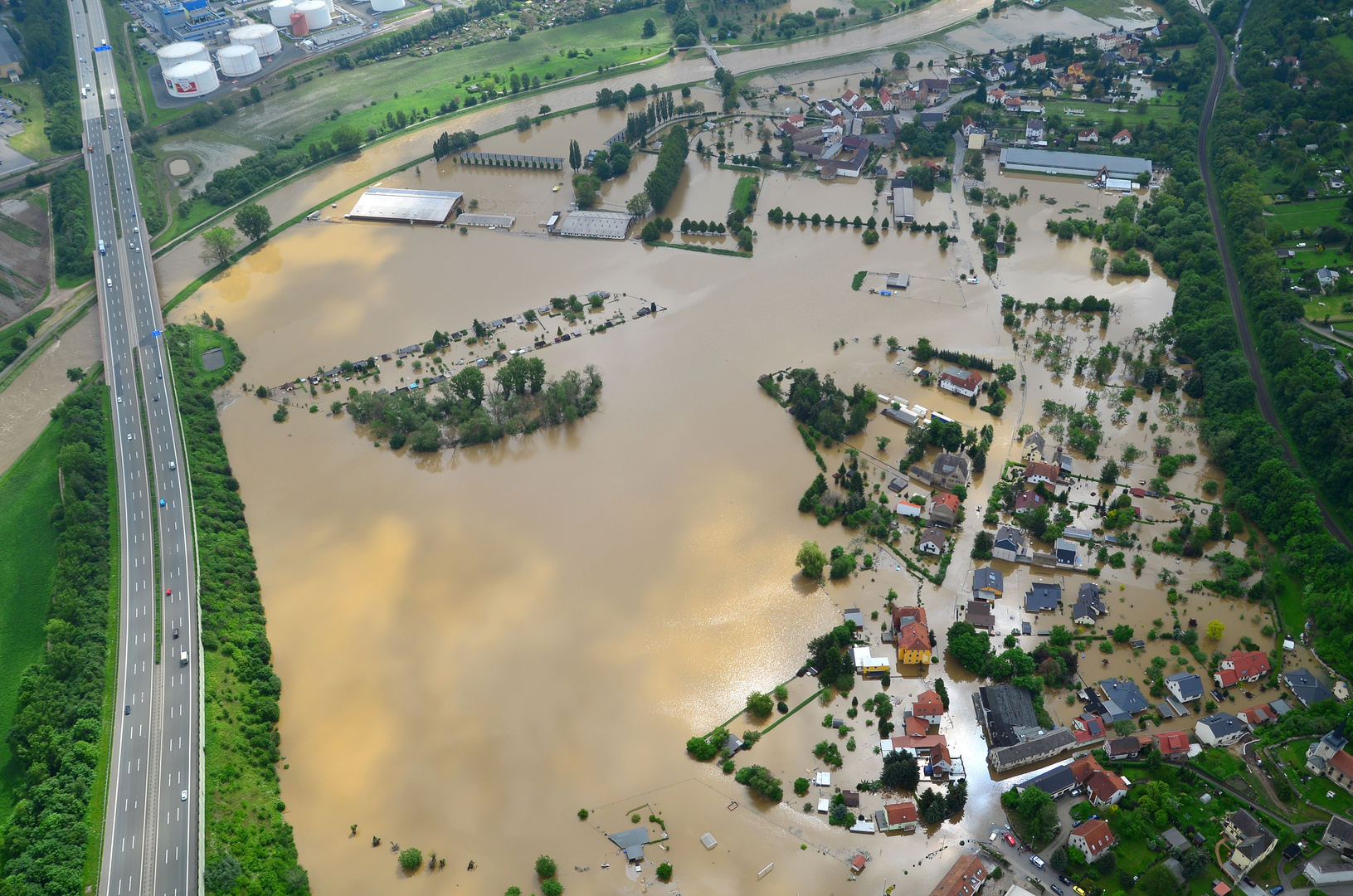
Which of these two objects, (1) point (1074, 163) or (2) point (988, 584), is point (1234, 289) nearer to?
(1) point (1074, 163)

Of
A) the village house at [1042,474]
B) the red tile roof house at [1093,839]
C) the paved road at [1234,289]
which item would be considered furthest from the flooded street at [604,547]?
the paved road at [1234,289]

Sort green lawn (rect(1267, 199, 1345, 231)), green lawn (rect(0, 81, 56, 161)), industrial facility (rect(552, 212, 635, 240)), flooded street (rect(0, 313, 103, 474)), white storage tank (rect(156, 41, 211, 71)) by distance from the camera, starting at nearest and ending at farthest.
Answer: flooded street (rect(0, 313, 103, 474)) < green lawn (rect(1267, 199, 1345, 231)) < industrial facility (rect(552, 212, 635, 240)) < green lawn (rect(0, 81, 56, 161)) < white storage tank (rect(156, 41, 211, 71))

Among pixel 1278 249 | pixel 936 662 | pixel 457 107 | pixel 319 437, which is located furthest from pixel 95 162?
pixel 1278 249

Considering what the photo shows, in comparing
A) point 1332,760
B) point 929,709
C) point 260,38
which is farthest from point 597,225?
point 260,38

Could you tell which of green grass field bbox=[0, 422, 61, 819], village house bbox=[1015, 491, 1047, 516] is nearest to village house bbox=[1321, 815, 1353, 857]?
village house bbox=[1015, 491, 1047, 516]

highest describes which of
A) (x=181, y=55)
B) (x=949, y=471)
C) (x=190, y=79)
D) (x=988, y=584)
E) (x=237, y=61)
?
(x=181, y=55)

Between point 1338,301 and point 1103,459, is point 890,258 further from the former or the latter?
point 1338,301

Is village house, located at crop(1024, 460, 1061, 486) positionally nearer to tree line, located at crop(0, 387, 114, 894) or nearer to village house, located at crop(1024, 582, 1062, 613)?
village house, located at crop(1024, 582, 1062, 613)
